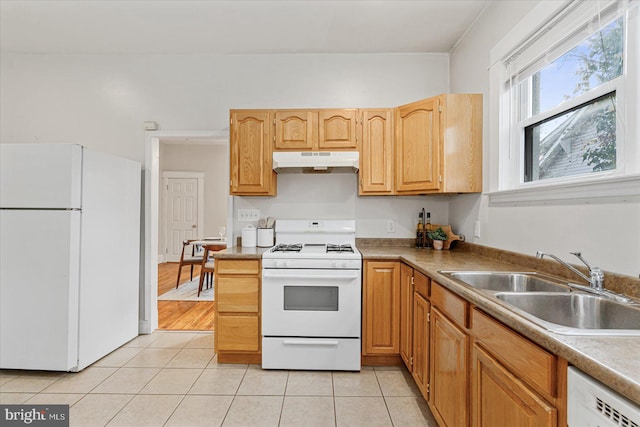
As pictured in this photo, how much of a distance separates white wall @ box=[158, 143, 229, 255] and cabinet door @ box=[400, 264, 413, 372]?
17.4 ft

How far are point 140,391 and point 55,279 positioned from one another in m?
1.00

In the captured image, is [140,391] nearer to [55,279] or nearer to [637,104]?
[55,279]

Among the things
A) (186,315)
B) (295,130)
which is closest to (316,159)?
(295,130)

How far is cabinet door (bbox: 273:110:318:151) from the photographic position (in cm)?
280

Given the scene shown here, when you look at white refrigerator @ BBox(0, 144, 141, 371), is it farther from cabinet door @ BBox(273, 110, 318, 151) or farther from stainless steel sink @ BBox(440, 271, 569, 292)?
stainless steel sink @ BBox(440, 271, 569, 292)

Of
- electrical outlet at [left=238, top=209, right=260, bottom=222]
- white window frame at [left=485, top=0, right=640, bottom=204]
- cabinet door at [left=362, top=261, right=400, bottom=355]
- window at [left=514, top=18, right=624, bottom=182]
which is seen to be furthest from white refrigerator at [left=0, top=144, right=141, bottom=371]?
window at [left=514, top=18, right=624, bottom=182]

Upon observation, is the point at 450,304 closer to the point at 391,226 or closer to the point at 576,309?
the point at 576,309

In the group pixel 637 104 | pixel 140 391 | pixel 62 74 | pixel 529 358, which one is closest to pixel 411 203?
pixel 637 104

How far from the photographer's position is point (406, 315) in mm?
2375

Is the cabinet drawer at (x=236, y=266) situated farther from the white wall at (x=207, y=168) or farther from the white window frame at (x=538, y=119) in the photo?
the white wall at (x=207, y=168)

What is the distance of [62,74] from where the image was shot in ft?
10.6

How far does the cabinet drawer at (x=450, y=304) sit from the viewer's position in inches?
56.0

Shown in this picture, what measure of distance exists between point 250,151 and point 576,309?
2.43 m

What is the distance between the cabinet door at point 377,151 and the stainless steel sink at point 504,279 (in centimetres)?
123
